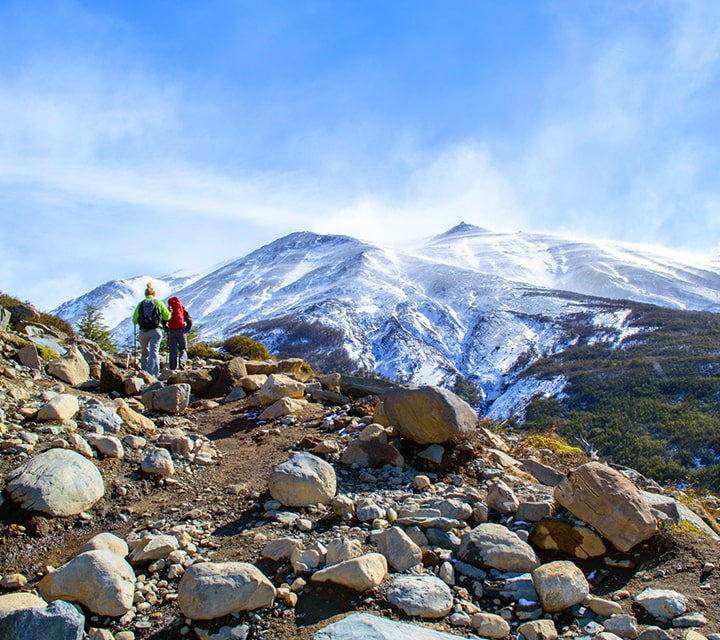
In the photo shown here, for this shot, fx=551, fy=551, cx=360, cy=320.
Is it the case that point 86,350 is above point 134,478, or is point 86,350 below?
above

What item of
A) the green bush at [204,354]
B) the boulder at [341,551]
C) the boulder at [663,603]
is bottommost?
the boulder at [663,603]

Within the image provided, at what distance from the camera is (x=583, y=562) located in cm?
582

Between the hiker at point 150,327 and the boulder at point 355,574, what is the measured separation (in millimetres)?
10983

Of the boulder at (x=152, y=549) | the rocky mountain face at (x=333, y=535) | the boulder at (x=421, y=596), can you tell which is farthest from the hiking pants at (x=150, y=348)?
the boulder at (x=421, y=596)

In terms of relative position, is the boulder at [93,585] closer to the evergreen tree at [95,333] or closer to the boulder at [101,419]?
the boulder at [101,419]

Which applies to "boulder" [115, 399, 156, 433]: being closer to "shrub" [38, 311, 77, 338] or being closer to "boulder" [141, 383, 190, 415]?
"boulder" [141, 383, 190, 415]

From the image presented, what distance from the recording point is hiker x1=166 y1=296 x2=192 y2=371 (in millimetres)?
15820

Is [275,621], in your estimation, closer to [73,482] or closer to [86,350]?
[73,482]

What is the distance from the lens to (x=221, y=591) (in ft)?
15.0

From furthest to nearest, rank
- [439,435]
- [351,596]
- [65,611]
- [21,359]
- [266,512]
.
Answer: [21,359]
[439,435]
[266,512]
[351,596]
[65,611]

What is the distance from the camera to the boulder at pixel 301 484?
6.59 metres

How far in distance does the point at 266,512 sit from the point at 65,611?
2.55 metres

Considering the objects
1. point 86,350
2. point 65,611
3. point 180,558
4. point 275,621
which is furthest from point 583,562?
point 86,350

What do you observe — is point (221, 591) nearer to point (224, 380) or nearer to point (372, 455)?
point (372, 455)
